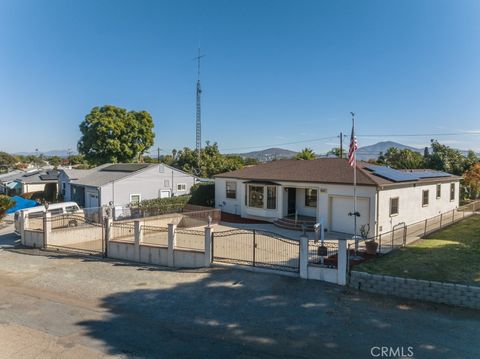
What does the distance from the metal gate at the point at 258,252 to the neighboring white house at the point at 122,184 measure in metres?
13.9

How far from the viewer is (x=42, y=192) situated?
38.0m

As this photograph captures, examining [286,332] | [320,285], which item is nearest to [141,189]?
[320,285]

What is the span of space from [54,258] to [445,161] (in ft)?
113

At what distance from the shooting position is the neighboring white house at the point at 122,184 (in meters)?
28.6

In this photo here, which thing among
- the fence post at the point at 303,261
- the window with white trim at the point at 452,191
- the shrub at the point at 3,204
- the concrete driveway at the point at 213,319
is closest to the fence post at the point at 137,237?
the concrete driveway at the point at 213,319

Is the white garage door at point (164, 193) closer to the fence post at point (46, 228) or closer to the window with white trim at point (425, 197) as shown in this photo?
the fence post at point (46, 228)

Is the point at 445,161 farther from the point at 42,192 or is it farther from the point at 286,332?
the point at 42,192

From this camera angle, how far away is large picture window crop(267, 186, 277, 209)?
24.5 meters

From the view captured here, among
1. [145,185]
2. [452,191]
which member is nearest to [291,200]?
[145,185]

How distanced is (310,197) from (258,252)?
8.83 meters

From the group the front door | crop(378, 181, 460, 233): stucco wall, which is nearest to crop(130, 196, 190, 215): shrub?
the front door

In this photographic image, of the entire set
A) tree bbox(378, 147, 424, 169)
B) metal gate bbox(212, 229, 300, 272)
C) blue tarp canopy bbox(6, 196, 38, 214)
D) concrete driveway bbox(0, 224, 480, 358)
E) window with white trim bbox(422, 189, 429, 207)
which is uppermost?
tree bbox(378, 147, 424, 169)

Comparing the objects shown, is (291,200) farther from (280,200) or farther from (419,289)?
(419,289)

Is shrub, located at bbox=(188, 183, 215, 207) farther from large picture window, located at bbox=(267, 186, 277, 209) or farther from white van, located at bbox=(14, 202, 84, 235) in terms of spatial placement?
white van, located at bbox=(14, 202, 84, 235)
